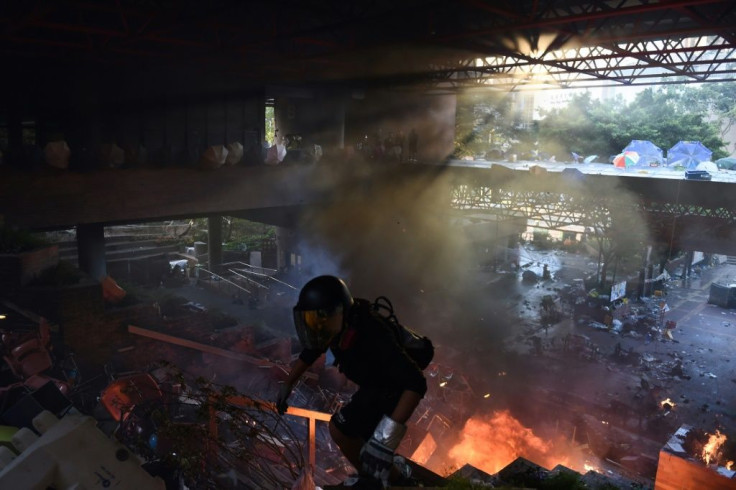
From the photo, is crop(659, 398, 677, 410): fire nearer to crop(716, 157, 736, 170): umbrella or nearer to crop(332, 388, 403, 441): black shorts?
crop(716, 157, 736, 170): umbrella

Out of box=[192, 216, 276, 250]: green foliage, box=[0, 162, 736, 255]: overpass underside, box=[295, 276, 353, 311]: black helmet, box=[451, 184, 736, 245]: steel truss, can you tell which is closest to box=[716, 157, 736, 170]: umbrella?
box=[451, 184, 736, 245]: steel truss

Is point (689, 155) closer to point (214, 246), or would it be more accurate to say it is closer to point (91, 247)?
point (214, 246)

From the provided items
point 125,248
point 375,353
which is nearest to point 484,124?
point 125,248

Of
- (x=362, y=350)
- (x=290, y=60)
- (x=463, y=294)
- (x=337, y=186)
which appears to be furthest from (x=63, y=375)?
(x=463, y=294)

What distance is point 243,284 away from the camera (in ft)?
65.9

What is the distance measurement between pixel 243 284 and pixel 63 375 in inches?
464

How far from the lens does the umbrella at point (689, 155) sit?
20.6 metres

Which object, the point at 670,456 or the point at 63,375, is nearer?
the point at 670,456

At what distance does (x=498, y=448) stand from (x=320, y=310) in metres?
9.67

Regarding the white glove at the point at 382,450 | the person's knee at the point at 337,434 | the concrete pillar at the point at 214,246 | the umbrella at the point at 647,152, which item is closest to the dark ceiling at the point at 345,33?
the umbrella at the point at 647,152

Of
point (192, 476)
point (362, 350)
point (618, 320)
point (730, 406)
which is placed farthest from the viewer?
point (618, 320)

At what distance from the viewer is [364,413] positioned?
10.7 feet

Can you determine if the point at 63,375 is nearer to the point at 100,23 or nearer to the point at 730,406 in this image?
the point at 100,23

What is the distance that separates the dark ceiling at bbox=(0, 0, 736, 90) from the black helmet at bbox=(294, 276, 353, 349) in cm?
832
